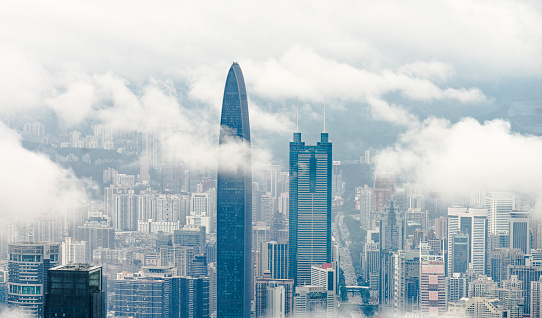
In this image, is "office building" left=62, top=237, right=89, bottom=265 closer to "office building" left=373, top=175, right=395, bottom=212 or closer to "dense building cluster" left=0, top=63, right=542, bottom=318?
"dense building cluster" left=0, top=63, right=542, bottom=318

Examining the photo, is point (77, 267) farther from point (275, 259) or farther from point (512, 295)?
point (275, 259)

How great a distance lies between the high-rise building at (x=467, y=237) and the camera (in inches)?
504

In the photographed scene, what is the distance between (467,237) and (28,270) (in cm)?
653

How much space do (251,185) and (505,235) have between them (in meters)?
3.86

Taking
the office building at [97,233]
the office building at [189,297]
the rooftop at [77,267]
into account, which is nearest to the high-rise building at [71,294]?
the rooftop at [77,267]

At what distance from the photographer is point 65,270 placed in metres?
6.76

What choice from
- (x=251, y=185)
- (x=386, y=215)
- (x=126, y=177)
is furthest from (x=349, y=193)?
(x=126, y=177)

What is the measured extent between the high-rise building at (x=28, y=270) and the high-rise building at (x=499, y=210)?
6001 millimetres

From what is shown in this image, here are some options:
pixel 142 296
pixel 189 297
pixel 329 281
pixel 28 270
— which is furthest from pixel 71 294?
pixel 329 281

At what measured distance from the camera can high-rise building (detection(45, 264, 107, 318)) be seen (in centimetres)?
671

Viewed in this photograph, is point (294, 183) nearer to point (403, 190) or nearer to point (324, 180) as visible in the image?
point (324, 180)

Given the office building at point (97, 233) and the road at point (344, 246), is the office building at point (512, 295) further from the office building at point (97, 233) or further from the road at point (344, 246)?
the office building at point (97, 233)

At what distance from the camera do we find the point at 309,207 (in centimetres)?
1505

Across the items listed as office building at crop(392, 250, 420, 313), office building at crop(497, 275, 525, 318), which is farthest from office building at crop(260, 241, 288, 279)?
office building at crop(497, 275, 525, 318)
